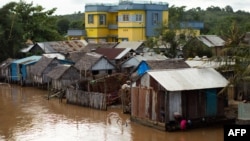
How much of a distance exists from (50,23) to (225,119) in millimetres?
32463

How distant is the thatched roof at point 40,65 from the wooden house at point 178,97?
1367 centimetres

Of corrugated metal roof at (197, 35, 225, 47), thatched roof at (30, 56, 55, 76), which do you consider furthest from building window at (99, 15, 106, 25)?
thatched roof at (30, 56, 55, 76)

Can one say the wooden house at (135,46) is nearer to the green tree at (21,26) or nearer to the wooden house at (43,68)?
the wooden house at (43,68)

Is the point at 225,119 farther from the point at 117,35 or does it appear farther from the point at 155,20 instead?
the point at 117,35

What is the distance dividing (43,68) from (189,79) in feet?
52.0

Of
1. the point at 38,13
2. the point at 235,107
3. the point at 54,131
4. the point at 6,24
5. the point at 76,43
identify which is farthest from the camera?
the point at 38,13

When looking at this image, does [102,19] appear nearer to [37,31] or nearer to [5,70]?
[37,31]

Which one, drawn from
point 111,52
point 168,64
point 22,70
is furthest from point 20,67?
point 168,64

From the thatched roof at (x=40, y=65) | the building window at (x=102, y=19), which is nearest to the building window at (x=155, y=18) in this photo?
the building window at (x=102, y=19)

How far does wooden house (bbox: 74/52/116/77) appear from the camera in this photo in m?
30.5

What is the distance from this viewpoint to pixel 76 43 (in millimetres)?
42031

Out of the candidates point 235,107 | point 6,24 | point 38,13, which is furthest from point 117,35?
point 235,107

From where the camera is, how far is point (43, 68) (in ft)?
104

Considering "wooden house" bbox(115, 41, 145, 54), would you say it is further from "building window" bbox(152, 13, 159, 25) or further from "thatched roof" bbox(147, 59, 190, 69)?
"thatched roof" bbox(147, 59, 190, 69)
